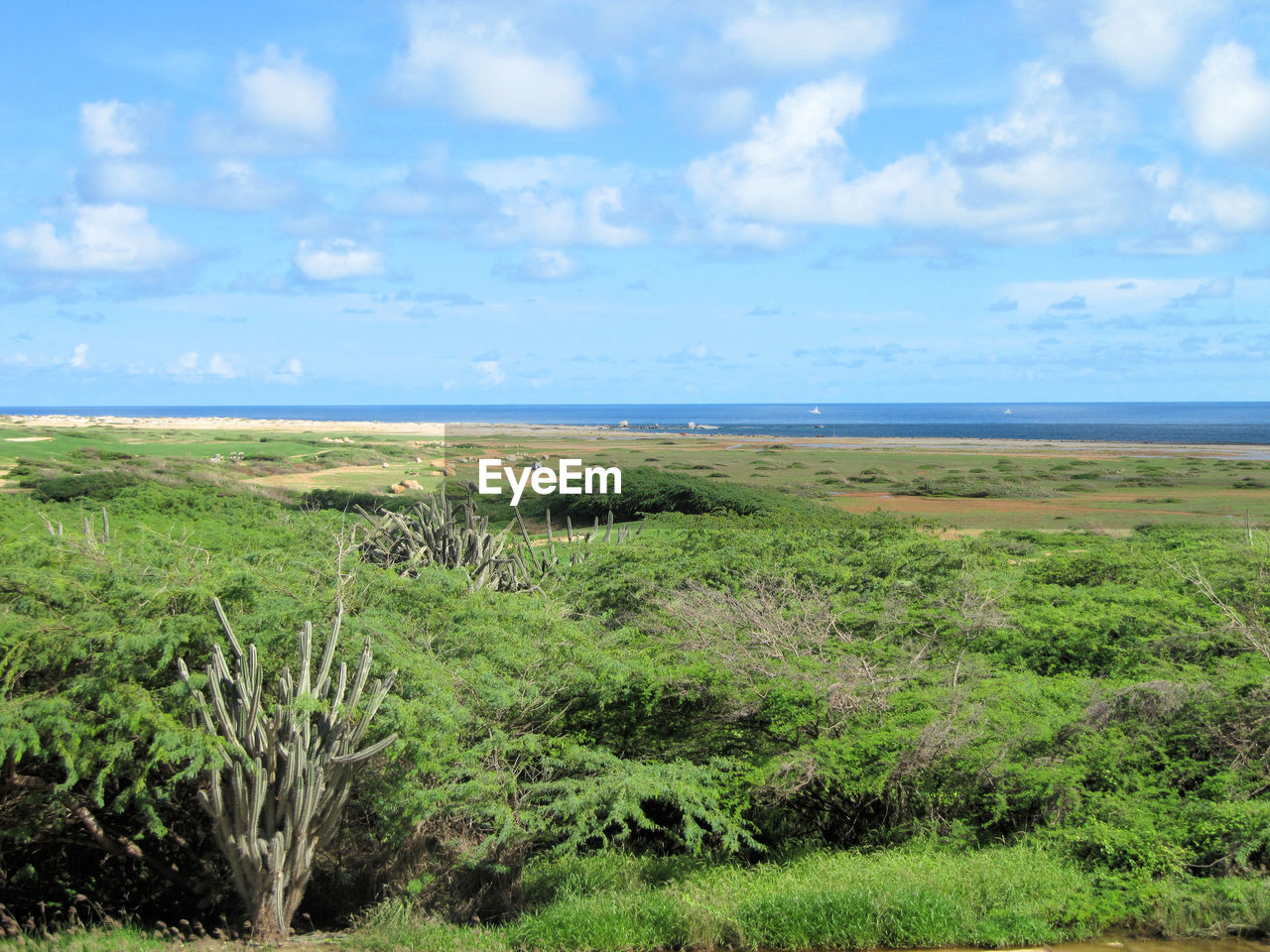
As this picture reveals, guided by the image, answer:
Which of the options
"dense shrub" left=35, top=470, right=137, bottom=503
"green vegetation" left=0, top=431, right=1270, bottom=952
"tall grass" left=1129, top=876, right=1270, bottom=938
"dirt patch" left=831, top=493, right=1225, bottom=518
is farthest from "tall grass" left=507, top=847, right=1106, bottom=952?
"dense shrub" left=35, top=470, right=137, bottom=503

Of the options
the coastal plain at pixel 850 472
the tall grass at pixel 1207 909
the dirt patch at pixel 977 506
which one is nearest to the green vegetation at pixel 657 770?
the tall grass at pixel 1207 909

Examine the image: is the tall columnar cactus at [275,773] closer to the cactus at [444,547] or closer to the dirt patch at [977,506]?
the cactus at [444,547]

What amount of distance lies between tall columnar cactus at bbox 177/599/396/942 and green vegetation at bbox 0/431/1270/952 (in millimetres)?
311

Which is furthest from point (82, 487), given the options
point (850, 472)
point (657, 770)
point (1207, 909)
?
point (1207, 909)

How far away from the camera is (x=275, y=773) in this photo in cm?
841

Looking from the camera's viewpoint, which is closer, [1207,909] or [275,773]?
[1207,909]

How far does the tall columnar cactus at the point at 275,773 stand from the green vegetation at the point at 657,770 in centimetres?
31

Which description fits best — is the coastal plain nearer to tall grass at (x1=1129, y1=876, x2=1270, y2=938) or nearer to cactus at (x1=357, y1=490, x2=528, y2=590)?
cactus at (x1=357, y1=490, x2=528, y2=590)

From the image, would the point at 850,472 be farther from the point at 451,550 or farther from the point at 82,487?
the point at 451,550

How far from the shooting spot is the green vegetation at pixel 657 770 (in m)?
7.77

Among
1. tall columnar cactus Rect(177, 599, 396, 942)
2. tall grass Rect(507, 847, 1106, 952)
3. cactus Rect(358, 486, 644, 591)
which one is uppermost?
cactus Rect(358, 486, 644, 591)

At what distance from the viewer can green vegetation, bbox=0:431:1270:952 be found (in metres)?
7.77

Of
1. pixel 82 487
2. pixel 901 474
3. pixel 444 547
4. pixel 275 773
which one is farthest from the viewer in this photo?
pixel 901 474

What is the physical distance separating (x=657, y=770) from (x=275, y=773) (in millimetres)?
3281
